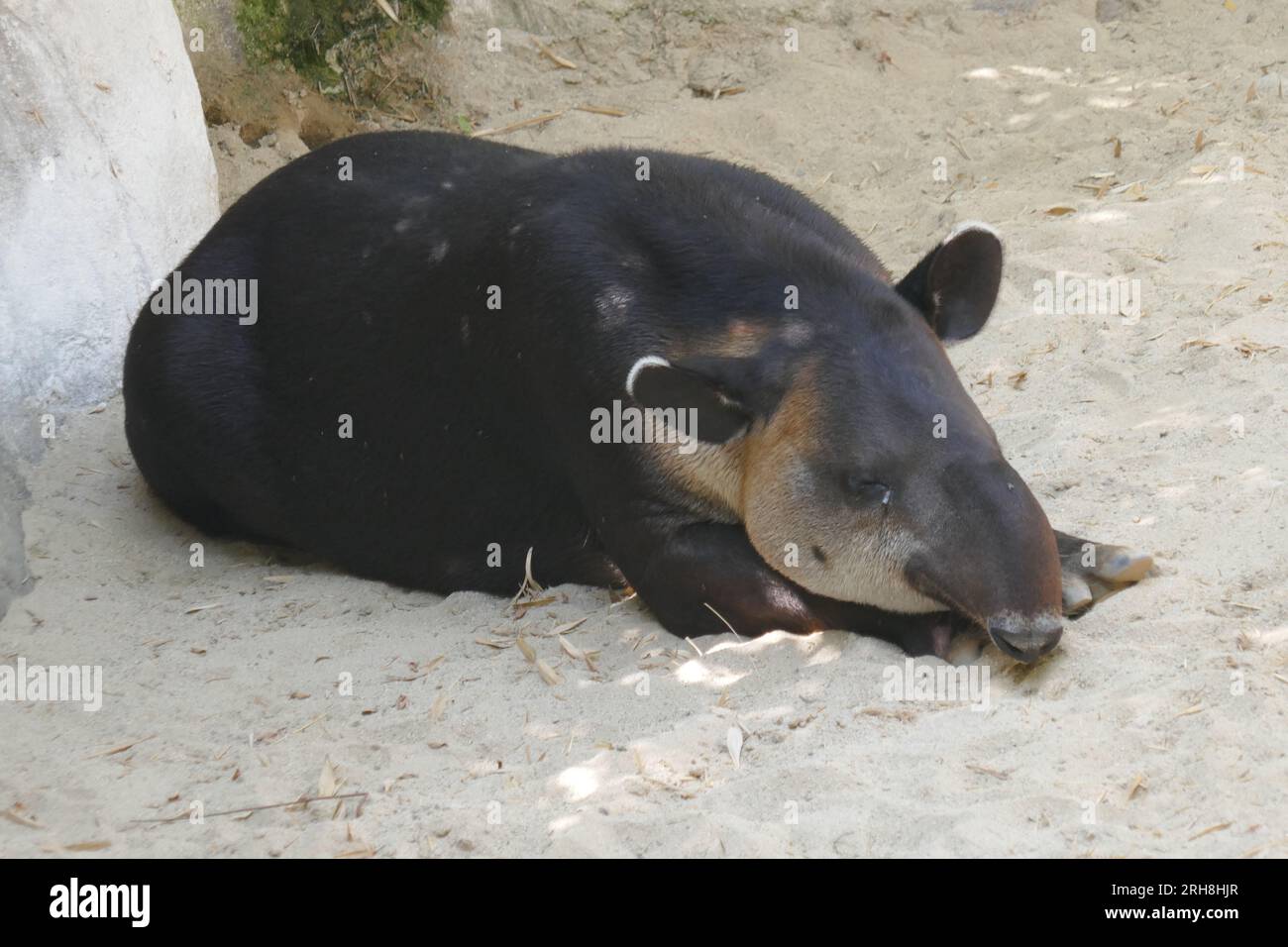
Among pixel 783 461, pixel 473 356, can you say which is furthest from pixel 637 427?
pixel 473 356

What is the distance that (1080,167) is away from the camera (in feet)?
34.3

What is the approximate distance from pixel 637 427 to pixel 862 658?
133 cm

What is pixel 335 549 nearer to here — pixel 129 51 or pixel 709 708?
pixel 709 708

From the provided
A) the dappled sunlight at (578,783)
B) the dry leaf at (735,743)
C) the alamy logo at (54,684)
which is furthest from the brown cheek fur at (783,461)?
the alamy logo at (54,684)

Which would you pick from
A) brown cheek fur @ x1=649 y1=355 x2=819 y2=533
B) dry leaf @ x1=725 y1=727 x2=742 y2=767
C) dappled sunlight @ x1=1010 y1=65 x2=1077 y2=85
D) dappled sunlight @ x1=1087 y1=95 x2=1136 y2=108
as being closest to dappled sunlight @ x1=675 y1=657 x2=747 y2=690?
dry leaf @ x1=725 y1=727 x2=742 y2=767

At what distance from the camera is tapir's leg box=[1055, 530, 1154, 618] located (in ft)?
18.7

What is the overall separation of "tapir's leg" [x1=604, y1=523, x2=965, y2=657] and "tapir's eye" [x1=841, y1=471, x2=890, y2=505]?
50cm

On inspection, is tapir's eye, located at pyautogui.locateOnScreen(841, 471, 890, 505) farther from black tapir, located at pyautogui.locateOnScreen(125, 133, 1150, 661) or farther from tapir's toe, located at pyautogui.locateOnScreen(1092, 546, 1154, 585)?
tapir's toe, located at pyautogui.locateOnScreen(1092, 546, 1154, 585)

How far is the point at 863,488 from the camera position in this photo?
559 centimetres

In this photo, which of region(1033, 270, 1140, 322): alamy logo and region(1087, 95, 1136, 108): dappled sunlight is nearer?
region(1033, 270, 1140, 322): alamy logo

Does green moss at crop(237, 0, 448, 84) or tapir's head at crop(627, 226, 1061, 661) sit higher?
green moss at crop(237, 0, 448, 84)

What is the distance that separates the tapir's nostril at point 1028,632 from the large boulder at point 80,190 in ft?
15.9

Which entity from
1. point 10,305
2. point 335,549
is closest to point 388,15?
point 10,305

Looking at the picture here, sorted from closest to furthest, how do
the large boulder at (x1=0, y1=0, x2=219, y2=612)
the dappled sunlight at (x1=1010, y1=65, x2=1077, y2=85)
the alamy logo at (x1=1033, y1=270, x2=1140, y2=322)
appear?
the large boulder at (x1=0, y1=0, x2=219, y2=612), the alamy logo at (x1=1033, y1=270, x2=1140, y2=322), the dappled sunlight at (x1=1010, y1=65, x2=1077, y2=85)
